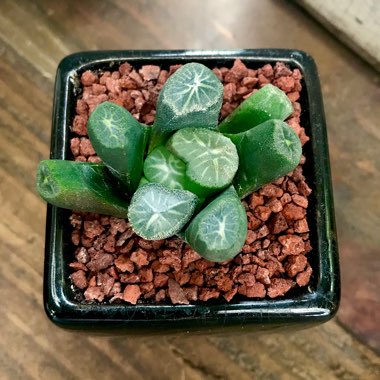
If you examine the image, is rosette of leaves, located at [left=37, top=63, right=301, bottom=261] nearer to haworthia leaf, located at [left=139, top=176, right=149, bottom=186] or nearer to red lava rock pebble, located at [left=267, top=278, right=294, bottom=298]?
haworthia leaf, located at [left=139, top=176, right=149, bottom=186]

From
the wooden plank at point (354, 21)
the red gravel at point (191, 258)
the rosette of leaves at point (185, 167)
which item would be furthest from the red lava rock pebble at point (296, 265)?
the wooden plank at point (354, 21)

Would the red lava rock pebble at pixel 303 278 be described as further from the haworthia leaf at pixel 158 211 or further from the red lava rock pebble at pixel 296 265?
the haworthia leaf at pixel 158 211

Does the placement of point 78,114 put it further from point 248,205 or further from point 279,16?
point 279,16

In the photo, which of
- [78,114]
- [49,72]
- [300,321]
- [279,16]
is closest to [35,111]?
[49,72]

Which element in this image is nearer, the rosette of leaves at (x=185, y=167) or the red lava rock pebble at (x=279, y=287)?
the rosette of leaves at (x=185, y=167)

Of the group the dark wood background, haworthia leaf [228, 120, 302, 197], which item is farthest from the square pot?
the dark wood background
